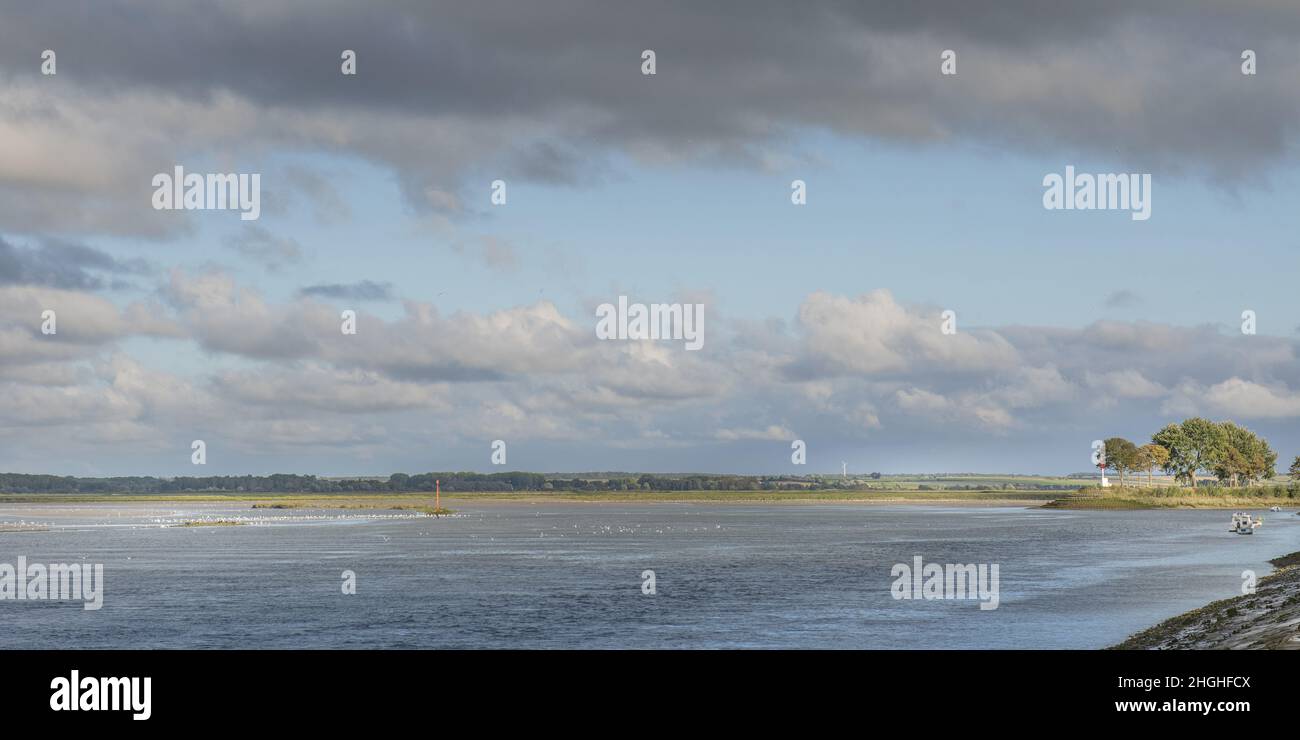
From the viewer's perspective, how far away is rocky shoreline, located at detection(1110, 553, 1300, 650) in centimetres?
3731

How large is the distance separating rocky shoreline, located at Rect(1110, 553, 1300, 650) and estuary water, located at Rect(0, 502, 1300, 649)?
2534mm

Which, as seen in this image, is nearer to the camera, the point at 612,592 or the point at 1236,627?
the point at 1236,627

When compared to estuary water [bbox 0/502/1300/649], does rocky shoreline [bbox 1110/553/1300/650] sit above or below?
above

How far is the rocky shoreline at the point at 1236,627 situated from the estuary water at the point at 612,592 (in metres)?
2.53

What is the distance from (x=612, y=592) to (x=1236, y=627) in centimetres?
4056

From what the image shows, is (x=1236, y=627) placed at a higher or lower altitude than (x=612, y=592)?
higher

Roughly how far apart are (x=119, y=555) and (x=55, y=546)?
2218cm

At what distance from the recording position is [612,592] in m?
75.2

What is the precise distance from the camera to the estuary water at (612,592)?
177 feet
